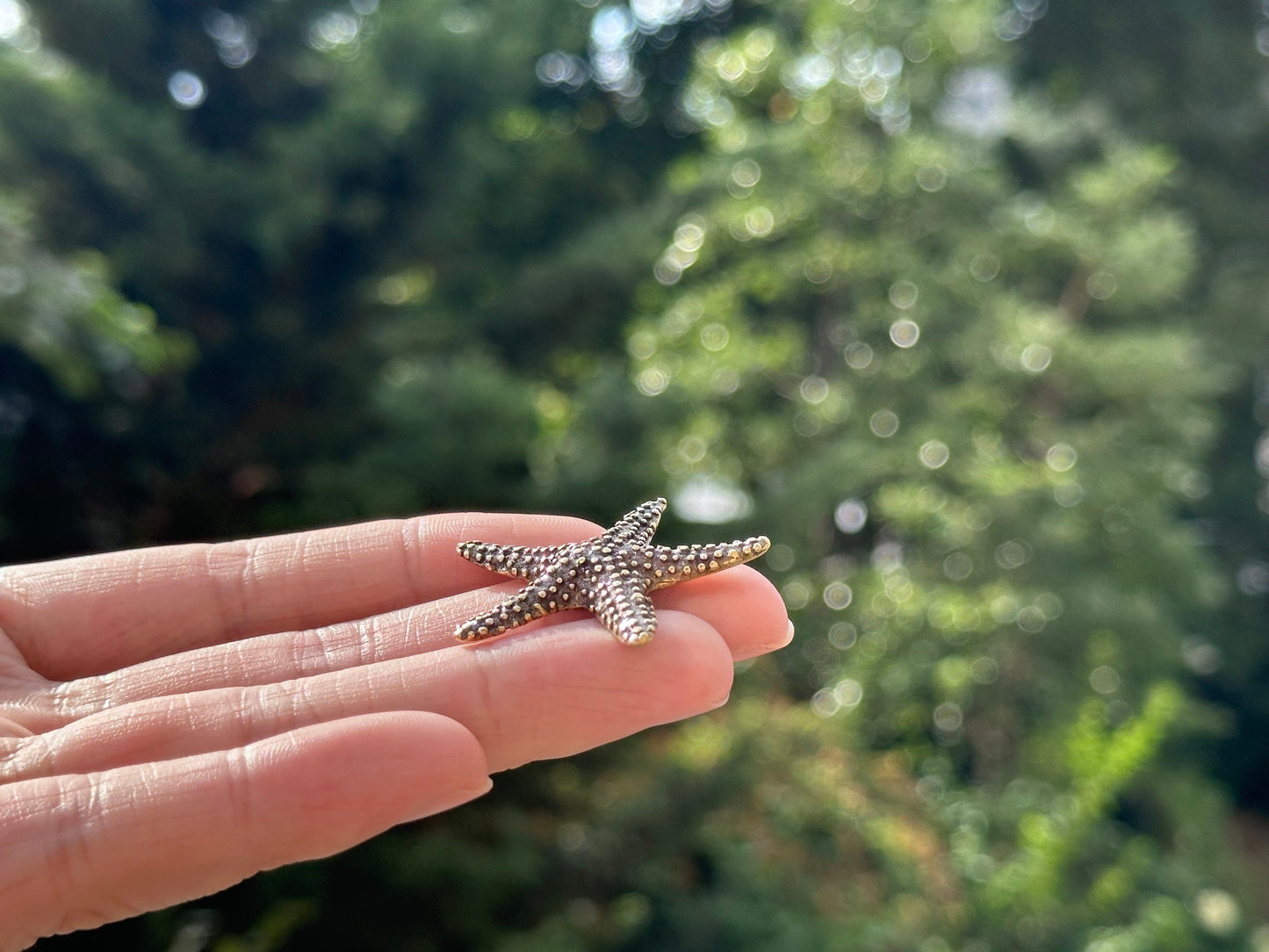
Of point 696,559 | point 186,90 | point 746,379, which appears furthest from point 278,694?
point 746,379

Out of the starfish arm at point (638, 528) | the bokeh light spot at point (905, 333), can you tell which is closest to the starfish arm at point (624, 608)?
the starfish arm at point (638, 528)

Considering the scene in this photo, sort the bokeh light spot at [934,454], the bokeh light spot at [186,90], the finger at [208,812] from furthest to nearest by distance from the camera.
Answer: the bokeh light spot at [934,454] → the bokeh light spot at [186,90] → the finger at [208,812]

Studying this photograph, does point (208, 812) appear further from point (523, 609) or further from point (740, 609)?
point (740, 609)

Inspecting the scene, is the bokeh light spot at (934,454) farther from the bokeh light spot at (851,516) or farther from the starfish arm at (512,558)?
Result: the starfish arm at (512,558)

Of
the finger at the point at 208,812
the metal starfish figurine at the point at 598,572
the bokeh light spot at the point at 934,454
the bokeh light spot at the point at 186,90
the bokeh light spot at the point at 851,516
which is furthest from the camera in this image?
the bokeh light spot at the point at 851,516

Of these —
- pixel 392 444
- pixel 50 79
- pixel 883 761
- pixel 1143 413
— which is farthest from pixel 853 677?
pixel 50 79

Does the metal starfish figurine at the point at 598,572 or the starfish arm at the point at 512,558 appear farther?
the starfish arm at the point at 512,558

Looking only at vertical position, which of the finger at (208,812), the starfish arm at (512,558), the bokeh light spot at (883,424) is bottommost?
the finger at (208,812)
